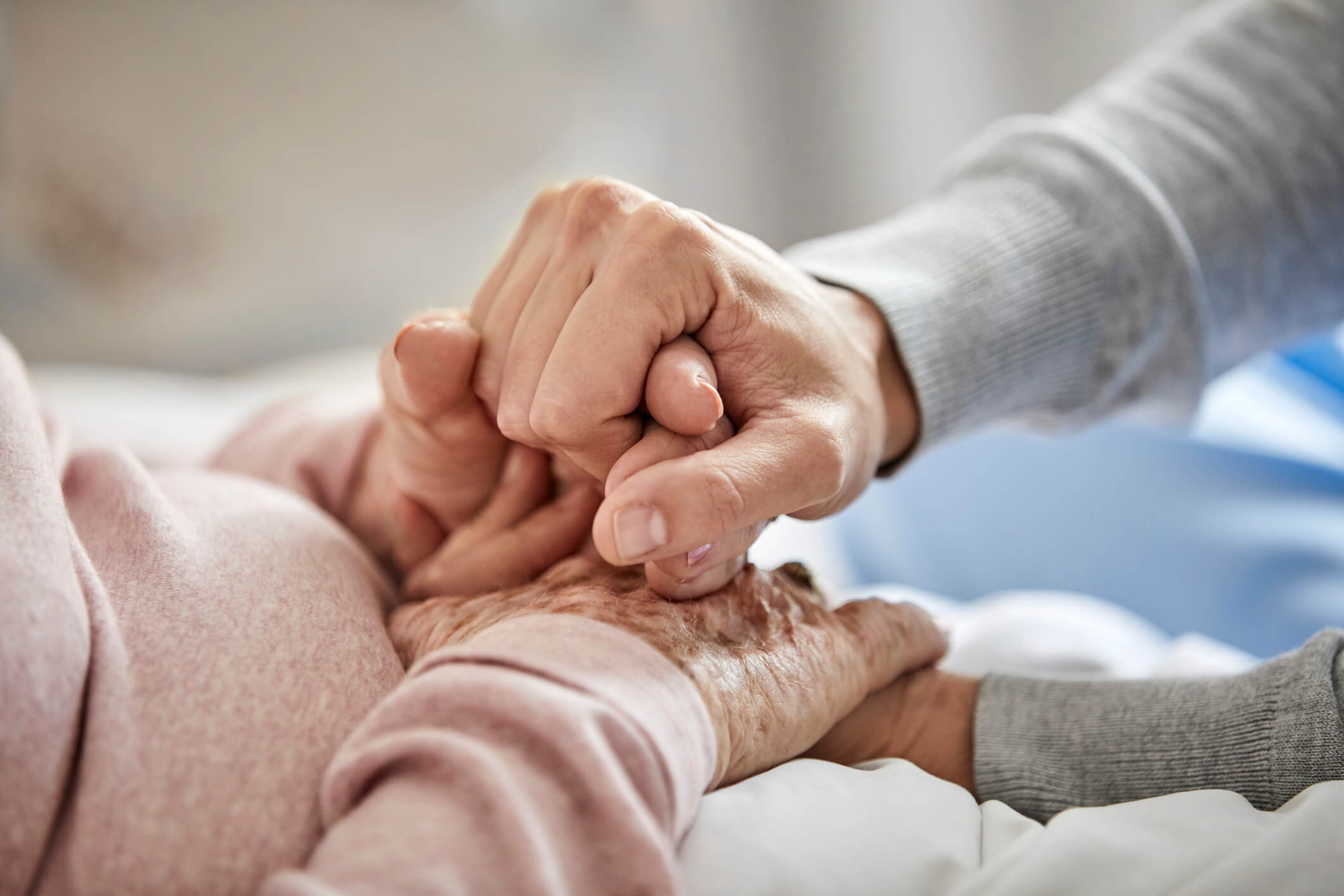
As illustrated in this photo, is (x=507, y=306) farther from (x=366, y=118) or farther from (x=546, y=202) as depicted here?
(x=366, y=118)

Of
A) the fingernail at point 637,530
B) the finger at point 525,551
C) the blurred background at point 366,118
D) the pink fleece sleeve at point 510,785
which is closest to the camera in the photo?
the pink fleece sleeve at point 510,785

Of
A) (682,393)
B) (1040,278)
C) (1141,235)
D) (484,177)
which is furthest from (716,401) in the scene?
(484,177)

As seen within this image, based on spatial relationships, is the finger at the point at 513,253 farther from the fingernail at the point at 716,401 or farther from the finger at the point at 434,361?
the fingernail at the point at 716,401

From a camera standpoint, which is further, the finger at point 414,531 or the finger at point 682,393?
the finger at point 414,531

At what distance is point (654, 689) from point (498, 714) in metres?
0.09

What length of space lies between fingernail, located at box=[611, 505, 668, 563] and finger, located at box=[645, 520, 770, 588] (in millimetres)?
42

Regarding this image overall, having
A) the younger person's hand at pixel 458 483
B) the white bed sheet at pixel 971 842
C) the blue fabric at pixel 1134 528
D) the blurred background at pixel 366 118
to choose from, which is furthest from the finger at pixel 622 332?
the blurred background at pixel 366 118

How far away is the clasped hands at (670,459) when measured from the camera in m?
0.53

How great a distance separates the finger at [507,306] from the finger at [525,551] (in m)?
0.10

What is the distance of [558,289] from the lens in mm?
602

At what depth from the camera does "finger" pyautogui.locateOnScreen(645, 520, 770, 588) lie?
0.54 metres

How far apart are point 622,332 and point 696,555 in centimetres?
14

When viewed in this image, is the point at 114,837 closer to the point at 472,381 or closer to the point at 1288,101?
the point at 472,381

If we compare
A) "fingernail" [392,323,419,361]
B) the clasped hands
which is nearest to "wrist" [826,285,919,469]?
the clasped hands
